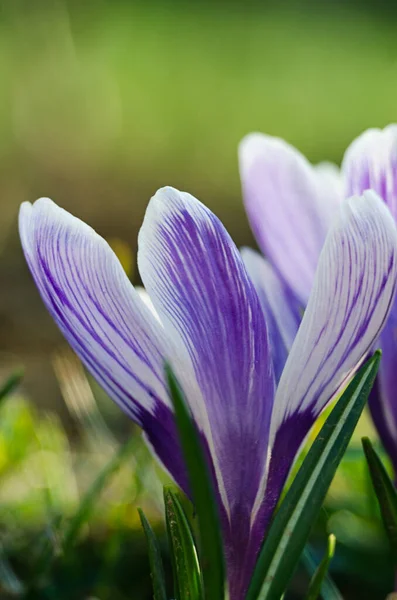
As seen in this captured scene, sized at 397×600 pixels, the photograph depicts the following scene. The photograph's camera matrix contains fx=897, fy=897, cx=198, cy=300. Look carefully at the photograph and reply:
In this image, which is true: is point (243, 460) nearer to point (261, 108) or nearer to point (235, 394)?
point (235, 394)

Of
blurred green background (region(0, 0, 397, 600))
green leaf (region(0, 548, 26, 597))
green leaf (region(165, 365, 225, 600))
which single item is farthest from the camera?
blurred green background (region(0, 0, 397, 600))

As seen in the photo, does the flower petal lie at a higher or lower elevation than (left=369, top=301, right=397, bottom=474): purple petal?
higher

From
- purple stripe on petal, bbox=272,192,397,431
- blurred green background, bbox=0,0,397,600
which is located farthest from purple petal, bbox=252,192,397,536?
blurred green background, bbox=0,0,397,600

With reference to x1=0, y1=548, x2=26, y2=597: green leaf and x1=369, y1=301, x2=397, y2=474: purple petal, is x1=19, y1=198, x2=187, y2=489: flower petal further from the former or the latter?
x1=0, y1=548, x2=26, y2=597: green leaf

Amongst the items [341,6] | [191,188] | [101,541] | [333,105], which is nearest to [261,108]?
[333,105]

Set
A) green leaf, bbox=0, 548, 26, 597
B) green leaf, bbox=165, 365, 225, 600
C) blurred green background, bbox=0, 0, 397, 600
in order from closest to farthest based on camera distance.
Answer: green leaf, bbox=165, 365, 225, 600 → green leaf, bbox=0, 548, 26, 597 → blurred green background, bbox=0, 0, 397, 600

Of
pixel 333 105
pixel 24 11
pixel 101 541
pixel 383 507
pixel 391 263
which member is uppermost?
pixel 24 11

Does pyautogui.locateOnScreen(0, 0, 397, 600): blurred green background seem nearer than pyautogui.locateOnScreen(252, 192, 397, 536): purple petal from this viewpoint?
No

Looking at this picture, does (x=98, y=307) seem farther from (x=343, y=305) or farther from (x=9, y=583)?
(x=9, y=583)
